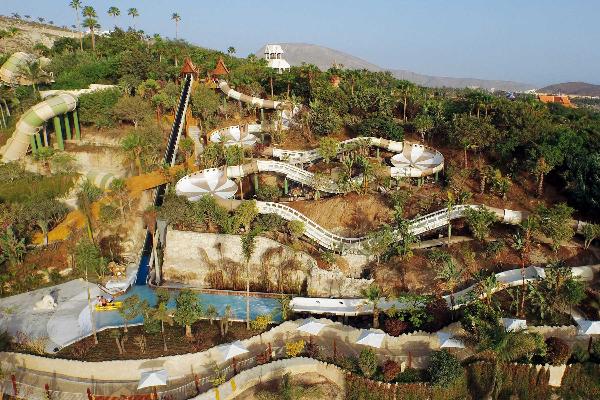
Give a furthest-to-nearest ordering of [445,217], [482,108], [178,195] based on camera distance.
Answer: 1. [482,108]
2. [178,195]
3. [445,217]

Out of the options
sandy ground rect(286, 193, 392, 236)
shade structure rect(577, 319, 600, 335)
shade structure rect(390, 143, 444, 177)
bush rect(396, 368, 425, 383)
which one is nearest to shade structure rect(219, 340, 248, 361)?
bush rect(396, 368, 425, 383)

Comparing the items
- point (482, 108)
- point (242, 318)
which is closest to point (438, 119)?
point (482, 108)

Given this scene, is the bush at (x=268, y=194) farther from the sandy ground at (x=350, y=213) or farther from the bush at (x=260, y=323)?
the bush at (x=260, y=323)

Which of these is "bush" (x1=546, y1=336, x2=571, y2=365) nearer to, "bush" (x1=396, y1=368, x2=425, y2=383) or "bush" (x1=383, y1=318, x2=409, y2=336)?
"bush" (x1=396, y1=368, x2=425, y2=383)

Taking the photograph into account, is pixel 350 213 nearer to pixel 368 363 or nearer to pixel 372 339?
pixel 372 339

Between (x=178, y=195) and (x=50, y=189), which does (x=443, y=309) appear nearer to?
(x=178, y=195)

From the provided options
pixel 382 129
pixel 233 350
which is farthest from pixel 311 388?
pixel 382 129

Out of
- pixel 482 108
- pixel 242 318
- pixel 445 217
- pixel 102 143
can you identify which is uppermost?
pixel 482 108
